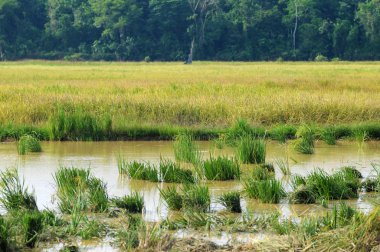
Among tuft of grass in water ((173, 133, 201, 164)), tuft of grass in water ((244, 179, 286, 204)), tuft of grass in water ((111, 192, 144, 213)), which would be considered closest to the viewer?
tuft of grass in water ((111, 192, 144, 213))

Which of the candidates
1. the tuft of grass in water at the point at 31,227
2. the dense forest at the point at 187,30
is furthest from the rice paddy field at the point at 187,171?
the dense forest at the point at 187,30

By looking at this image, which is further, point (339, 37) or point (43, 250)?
point (339, 37)

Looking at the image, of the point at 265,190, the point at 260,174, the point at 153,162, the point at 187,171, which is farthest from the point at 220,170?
the point at 153,162

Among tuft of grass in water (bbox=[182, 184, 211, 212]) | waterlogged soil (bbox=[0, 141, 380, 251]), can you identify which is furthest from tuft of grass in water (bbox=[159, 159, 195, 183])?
tuft of grass in water (bbox=[182, 184, 211, 212])

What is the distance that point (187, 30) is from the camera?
68062 mm

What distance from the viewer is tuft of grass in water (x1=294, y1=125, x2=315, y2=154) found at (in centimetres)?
1353

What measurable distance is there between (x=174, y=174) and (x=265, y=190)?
153 cm

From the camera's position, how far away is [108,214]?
838 cm

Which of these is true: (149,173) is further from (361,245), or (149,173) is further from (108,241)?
(361,245)

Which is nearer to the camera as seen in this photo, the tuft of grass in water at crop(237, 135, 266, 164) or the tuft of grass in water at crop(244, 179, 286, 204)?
the tuft of grass in water at crop(244, 179, 286, 204)

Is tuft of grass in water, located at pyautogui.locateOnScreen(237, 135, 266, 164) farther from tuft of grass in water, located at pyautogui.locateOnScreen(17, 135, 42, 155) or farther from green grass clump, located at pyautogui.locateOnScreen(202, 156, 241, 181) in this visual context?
tuft of grass in water, located at pyautogui.locateOnScreen(17, 135, 42, 155)

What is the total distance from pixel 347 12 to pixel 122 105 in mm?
56471

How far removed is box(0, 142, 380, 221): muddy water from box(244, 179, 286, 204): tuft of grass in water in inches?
3.1

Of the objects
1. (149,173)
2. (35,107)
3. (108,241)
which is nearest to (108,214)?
(108,241)
